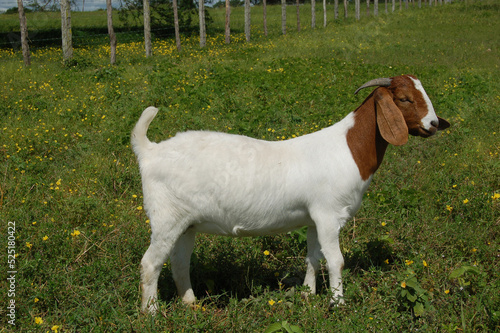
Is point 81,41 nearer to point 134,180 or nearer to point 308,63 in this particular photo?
point 308,63

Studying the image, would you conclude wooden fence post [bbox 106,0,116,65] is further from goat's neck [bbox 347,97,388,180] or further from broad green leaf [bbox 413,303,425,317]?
broad green leaf [bbox 413,303,425,317]

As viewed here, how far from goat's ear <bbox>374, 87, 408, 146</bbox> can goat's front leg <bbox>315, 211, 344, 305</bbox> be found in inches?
30.6

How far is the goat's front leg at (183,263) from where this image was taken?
376 cm


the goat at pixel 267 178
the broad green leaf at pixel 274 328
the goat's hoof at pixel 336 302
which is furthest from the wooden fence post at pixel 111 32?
the broad green leaf at pixel 274 328

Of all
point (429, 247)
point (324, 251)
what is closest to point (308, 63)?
point (429, 247)

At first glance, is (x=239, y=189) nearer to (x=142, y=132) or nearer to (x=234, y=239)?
(x=142, y=132)

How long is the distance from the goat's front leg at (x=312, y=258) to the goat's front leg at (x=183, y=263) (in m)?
1.02

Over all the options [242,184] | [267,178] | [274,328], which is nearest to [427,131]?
[267,178]

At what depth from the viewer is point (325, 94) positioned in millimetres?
9422

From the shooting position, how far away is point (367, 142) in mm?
3549

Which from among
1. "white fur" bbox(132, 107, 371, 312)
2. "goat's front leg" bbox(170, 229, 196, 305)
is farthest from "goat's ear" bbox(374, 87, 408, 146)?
"goat's front leg" bbox(170, 229, 196, 305)

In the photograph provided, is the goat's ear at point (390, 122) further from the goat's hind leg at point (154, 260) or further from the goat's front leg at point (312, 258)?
the goat's hind leg at point (154, 260)

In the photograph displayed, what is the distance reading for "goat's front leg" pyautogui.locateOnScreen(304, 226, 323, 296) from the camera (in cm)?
384

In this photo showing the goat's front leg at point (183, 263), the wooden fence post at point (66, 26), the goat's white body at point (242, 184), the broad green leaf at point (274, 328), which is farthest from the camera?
the wooden fence post at point (66, 26)
